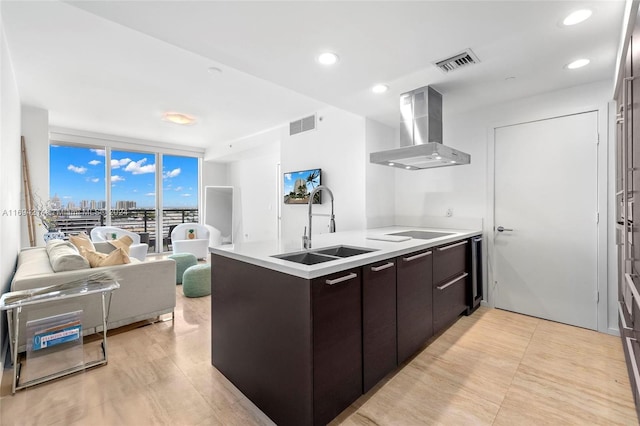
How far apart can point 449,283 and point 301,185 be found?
2.58m

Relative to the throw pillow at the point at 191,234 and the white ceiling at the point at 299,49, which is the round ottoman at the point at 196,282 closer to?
the white ceiling at the point at 299,49

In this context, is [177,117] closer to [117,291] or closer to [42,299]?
[117,291]

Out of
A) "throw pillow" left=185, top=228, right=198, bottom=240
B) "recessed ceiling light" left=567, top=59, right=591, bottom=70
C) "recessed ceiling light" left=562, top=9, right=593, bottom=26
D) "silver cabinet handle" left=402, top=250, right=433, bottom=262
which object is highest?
"recessed ceiling light" left=567, top=59, right=591, bottom=70

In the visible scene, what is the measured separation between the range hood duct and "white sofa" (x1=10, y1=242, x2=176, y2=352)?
2.47 metres

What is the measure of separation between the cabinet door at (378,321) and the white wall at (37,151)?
5.31 metres

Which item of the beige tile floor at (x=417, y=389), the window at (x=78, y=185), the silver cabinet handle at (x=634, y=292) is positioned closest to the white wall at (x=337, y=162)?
the beige tile floor at (x=417, y=389)

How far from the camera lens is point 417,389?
184 centimetres

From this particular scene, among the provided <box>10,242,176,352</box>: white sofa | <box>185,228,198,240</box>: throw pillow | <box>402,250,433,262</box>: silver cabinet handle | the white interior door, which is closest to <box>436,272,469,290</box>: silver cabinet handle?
<box>402,250,433,262</box>: silver cabinet handle

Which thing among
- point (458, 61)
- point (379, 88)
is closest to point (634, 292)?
point (458, 61)

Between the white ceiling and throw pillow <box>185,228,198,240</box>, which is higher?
the white ceiling

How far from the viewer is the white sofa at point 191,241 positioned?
223 inches

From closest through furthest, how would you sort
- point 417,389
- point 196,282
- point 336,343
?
point 336,343
point 417,389
point 196,282

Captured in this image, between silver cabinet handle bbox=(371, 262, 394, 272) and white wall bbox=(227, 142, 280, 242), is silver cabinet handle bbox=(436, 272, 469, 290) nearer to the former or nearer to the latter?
silver cabinet handle bbox=(371, 262, 394, 272)

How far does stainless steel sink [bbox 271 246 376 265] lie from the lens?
1.83 m
